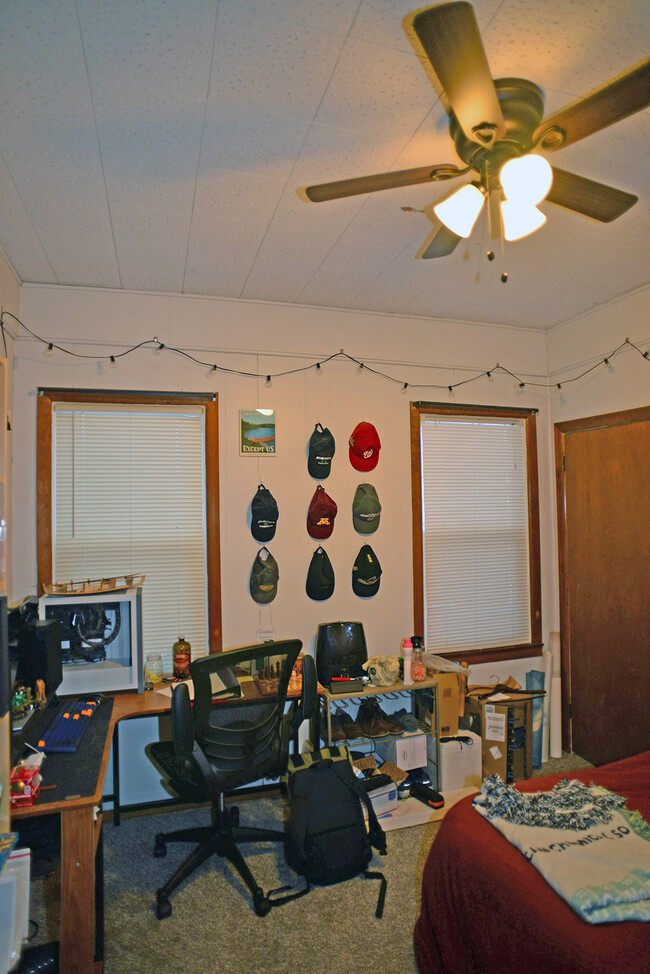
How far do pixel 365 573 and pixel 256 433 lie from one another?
1090mm

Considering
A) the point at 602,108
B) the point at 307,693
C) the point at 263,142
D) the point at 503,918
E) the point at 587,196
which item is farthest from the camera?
the point at 307,693

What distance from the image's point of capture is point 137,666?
2842 millimetres

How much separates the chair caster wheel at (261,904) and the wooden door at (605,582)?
224cm

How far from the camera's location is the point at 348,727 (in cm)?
308

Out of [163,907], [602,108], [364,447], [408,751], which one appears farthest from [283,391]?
[163,907]

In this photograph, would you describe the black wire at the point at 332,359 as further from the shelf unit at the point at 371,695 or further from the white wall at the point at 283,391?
the shelf unit at the point at 371,695

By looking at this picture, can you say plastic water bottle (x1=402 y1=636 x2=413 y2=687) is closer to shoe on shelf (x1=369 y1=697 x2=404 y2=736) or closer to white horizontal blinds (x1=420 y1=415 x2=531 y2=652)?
shoe on shelf (x1=369 y1=697 x2=404 y2=736)

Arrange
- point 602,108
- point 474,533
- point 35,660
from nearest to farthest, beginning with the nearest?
point 602,108
point 35,660
point 474,533

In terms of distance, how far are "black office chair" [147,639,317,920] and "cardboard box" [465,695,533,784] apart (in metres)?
1.32

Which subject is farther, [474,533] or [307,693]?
[474,533]

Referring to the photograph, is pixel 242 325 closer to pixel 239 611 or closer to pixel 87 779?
pixel 239 611

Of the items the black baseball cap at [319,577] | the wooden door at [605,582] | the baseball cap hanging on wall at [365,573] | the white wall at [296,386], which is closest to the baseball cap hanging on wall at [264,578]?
the white wall at [296,386]

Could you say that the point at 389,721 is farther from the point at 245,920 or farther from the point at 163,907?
the point at 163,907

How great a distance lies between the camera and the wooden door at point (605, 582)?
127 inches
